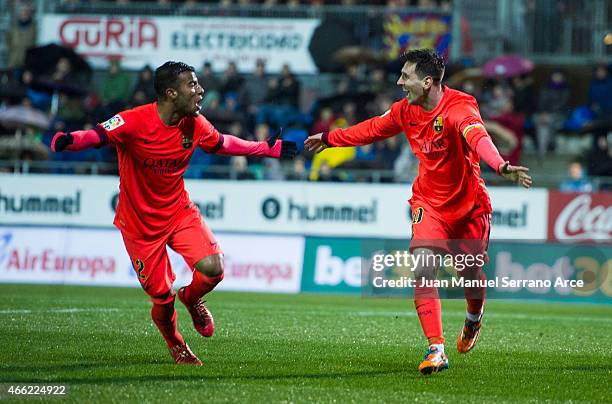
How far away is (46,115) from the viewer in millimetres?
25641

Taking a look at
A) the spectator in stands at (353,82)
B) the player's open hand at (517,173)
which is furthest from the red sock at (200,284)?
the spectator in stands at (353,82)

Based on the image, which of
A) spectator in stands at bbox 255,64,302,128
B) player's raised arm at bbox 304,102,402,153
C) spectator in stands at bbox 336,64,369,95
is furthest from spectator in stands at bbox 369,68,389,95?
player's raised arm at bbox 304,102,402,153

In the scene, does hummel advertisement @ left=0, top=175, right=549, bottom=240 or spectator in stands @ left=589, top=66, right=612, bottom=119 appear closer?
hummel advertisement @ left=0, top=175, right=549, bottom=240

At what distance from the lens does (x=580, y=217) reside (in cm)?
2233

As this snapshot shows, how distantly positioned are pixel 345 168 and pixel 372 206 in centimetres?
129

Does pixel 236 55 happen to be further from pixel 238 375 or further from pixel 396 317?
pixel 238 375

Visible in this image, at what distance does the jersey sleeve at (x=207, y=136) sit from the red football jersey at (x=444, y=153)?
4.32ft

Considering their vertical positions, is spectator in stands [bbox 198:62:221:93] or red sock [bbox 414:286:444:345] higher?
spectator in stands [bbox 198:62:221:93]

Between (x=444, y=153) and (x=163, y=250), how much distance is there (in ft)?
8.00

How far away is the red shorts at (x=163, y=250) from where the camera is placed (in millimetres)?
9094

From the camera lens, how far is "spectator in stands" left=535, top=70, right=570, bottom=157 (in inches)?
998

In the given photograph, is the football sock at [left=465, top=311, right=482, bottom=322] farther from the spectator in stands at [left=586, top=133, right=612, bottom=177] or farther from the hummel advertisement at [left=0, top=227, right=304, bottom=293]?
the spectator in stands at [left=586, top=133, right=612, bottom=177]

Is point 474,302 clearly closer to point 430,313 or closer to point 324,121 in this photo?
point 430,313

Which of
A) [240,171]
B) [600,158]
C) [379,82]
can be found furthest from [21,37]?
[600,158]
